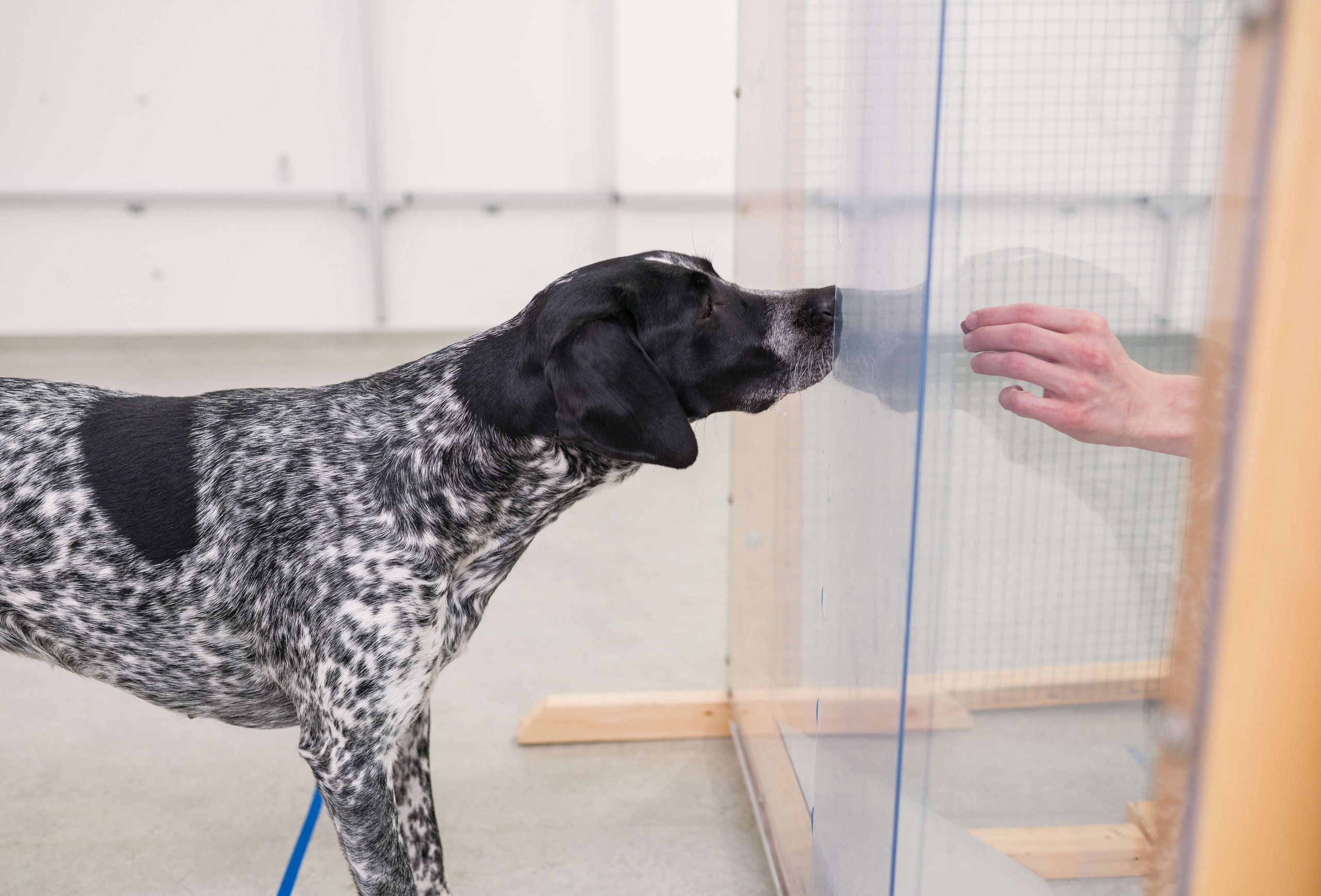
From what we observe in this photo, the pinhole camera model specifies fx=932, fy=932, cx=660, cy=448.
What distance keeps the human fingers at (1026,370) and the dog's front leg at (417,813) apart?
1004mm

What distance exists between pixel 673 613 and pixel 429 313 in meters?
2.75

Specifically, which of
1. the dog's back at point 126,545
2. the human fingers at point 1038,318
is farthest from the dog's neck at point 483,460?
the human fingers at point 1038,318

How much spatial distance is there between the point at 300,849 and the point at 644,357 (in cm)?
113

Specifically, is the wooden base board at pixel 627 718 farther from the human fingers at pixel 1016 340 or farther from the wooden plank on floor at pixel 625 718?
the human fingers at pixel 1016 340

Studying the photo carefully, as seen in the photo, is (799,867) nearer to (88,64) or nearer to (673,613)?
(673,613)

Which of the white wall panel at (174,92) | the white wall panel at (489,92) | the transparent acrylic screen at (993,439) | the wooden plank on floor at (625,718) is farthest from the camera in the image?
the white wall panel at (489,92)

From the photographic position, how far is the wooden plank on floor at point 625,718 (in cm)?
201

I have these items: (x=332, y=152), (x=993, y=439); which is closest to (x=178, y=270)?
(x=332, y=152)

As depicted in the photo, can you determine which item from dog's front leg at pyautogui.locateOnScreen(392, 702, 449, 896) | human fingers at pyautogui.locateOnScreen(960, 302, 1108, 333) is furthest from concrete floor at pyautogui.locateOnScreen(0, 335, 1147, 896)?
human fingers at pyautogui.locateOnScreen(960, 302, 1108, 333)

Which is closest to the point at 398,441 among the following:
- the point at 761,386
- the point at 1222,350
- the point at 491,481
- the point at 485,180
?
the point at 491,481

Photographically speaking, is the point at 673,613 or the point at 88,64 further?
the point at 88,64

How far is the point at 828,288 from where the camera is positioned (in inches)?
48.3

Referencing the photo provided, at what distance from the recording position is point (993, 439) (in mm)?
962

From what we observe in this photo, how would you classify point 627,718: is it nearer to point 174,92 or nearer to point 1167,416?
point 1167,416
